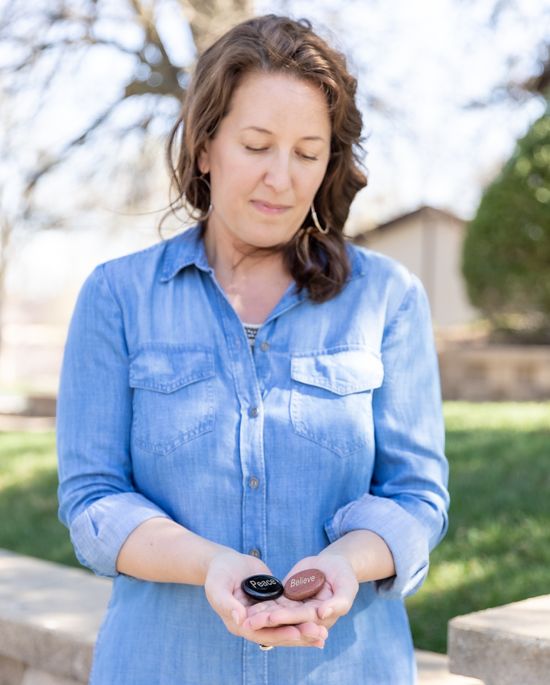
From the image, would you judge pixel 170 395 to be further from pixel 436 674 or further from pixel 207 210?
pixel 436 674

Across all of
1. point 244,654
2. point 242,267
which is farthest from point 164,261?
point 244,654

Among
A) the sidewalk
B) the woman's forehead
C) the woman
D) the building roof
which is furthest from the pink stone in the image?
the building roof

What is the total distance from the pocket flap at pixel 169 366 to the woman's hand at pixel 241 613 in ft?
1.30

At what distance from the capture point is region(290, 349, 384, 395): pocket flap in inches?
75.8

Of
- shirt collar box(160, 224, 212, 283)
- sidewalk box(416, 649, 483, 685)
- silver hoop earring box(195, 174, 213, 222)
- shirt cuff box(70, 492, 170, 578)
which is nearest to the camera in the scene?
shirt cuff box(70, 492, 170, 578)

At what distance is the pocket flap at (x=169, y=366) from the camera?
6.26ft

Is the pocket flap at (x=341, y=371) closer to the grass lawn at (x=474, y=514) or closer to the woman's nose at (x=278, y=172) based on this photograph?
the woman's nose at (x=278, y=172)

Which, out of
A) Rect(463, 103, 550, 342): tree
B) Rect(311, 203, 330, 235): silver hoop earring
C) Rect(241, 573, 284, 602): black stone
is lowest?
Rect(463, 103, 550, 342): tree

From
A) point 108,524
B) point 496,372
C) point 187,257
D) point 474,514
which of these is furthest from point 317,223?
point 496,372

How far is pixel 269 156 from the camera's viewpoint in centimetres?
193

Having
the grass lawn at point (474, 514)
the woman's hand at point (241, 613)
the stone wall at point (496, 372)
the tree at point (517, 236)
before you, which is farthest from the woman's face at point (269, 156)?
the stone wall at point (496, 372)

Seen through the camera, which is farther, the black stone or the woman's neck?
the woman's neck

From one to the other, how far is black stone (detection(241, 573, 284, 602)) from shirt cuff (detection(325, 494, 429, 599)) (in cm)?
27

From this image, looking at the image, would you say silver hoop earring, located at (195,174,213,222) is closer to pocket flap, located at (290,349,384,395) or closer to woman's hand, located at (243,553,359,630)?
pocket flap, located at (290,349,384,395)
